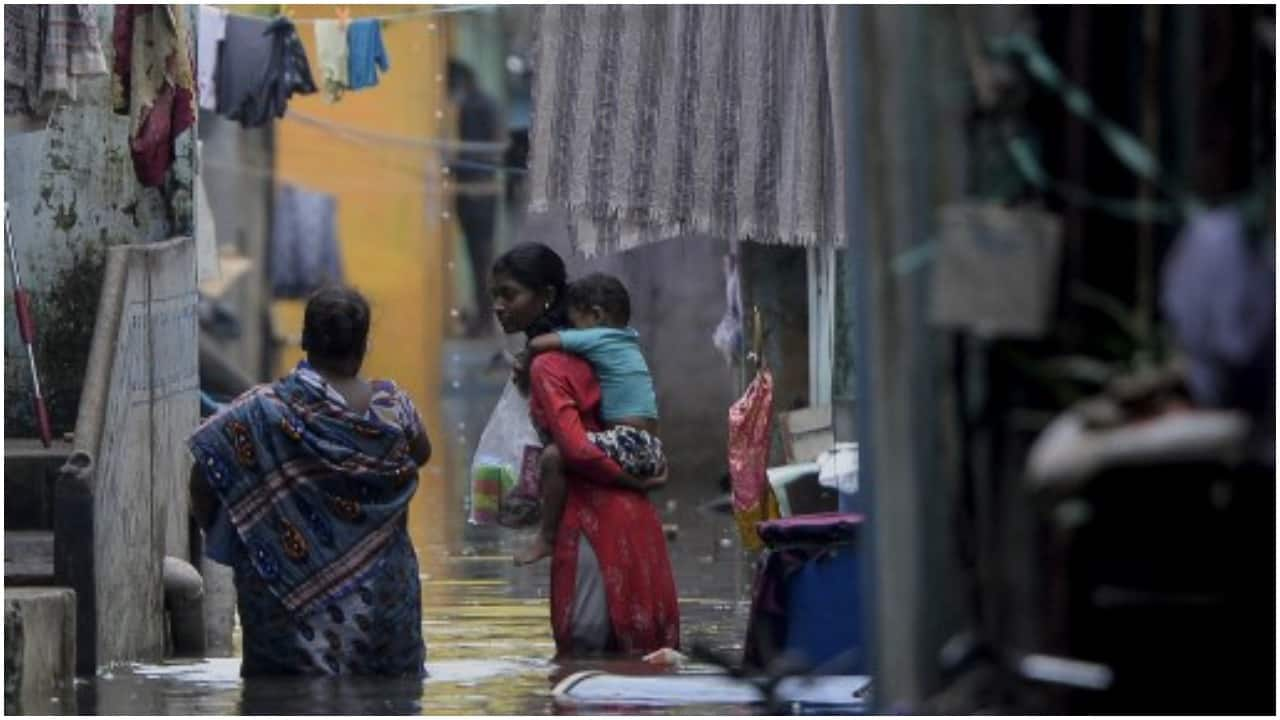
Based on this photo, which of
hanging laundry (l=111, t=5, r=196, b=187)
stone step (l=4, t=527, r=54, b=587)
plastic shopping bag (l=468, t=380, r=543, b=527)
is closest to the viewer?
stone step (l=4, t=527, r=54, b=587)

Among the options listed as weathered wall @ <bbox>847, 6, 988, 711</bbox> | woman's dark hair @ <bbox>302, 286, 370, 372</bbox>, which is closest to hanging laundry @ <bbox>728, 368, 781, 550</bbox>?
woman's dark hair @ <bbox>302, 286, 370, 372</bbox>

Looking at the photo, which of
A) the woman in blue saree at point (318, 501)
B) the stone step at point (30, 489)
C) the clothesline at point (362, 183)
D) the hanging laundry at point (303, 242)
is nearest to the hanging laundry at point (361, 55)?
the stone step at point (30, 489)

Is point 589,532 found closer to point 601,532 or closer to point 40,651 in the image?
point 601,532

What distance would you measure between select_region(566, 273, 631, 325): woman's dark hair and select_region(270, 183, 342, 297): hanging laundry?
69.7 ft

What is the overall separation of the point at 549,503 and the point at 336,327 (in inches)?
40.7

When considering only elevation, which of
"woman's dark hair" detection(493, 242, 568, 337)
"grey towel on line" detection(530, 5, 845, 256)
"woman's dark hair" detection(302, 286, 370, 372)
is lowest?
"woman's dark hair" detection(302, 286, 370, 372)

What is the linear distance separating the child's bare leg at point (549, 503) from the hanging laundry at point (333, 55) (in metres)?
6.82

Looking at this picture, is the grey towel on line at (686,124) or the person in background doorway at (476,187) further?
the person in background doorway at (476,187)

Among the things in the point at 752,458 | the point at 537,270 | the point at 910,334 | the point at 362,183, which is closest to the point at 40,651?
the point at 537,270

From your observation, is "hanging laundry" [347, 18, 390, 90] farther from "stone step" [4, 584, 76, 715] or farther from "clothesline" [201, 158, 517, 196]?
"clothesline" [201, 158, 517, 196]

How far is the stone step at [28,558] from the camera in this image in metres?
10.2

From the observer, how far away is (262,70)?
16.1 m

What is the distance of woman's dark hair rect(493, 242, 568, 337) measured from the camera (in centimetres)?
1062

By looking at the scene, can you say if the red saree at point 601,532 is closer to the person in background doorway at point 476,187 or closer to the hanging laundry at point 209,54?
the hanging laundry at point 209,54
